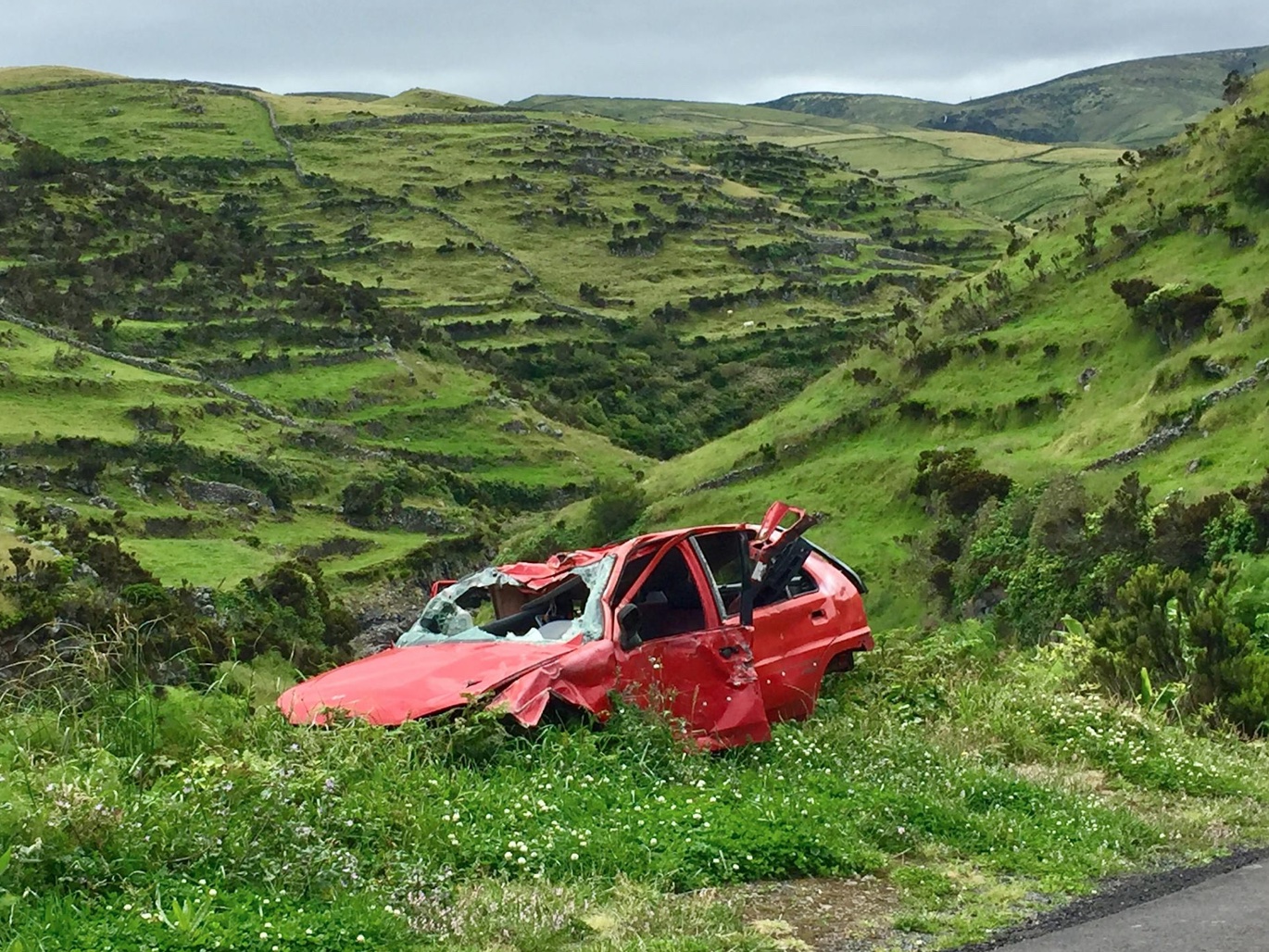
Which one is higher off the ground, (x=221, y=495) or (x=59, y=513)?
(x=59, y=513)

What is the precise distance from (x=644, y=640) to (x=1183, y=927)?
413 centimetres

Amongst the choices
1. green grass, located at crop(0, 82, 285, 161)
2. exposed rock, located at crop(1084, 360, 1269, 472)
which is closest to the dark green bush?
exposed rock, located at crop(1084, 360, 1269, 472)

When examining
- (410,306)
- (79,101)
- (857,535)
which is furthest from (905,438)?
(79,101)

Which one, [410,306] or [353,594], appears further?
[410,306]

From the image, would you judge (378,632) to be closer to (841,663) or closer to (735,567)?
(735,567)

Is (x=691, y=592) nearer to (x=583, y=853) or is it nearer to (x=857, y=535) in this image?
(x=583, y=853)

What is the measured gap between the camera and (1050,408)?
144ft

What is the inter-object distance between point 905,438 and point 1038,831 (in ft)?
131

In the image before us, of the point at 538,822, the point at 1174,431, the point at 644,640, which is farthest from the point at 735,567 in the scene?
the point at 1174,431

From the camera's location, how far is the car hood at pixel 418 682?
811 centimetres

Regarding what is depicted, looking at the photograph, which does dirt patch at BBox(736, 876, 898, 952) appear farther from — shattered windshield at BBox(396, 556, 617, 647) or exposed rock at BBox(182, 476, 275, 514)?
exposed rock at BBox(182, 476, 275, 514)

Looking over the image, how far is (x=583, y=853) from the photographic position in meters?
6.81

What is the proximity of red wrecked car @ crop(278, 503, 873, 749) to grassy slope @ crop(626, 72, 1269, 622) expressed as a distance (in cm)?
2528

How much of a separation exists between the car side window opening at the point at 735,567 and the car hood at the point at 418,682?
2.21 metres
